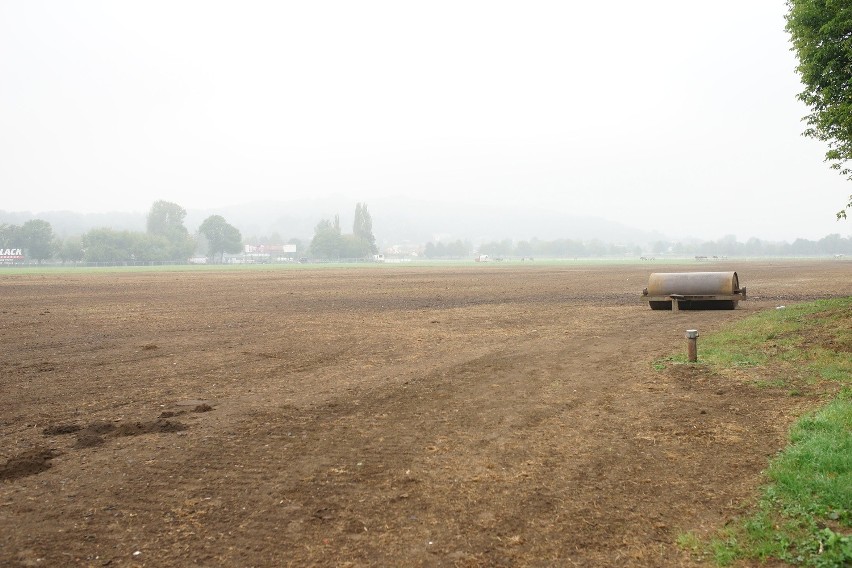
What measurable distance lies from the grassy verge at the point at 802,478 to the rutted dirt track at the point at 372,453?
0.27 meters

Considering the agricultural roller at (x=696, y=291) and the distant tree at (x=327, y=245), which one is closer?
the agricultural roller at (x=696, y=291)

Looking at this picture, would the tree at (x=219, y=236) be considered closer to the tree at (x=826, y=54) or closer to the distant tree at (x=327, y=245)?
the distant tree at (x=327, y=245)

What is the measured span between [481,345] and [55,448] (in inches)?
392

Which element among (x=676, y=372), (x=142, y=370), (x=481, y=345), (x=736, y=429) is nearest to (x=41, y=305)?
(x=142, y=370)

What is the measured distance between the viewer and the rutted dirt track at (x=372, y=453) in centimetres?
524

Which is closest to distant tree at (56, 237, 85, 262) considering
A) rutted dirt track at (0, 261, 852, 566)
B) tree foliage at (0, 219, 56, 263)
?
tree foliage at (0, 219, 56, 263)

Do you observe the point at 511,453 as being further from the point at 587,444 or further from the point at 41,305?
the point at 41,305

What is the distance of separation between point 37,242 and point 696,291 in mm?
169313

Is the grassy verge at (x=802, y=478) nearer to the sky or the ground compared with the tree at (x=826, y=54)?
nearer to the ground

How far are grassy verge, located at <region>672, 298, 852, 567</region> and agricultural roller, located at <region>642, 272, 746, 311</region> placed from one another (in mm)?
8661

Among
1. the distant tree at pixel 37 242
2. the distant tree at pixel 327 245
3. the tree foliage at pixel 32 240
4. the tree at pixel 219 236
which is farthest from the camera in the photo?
the distant tree at pixel 327 245

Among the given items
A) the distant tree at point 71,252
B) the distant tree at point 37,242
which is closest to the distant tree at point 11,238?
the distant tree at point 37,242

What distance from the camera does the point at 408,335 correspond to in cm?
1767

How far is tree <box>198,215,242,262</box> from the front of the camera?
627 feet
